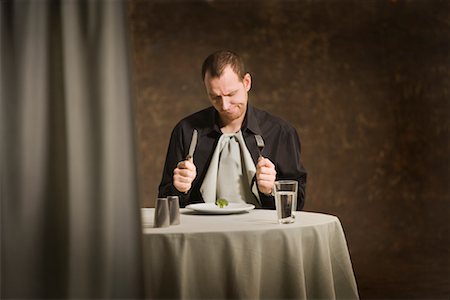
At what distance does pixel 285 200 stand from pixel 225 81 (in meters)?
0.88

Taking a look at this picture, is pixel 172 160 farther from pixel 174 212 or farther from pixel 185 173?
pixel 174 212

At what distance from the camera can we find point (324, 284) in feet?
6.34

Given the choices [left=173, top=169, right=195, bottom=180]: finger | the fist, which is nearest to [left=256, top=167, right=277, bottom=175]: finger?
the fist

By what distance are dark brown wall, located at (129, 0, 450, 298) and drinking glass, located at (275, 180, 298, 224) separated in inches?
110

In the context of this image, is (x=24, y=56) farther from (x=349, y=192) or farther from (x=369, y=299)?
(x=349, y=192)

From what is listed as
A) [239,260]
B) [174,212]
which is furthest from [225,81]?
[239,260]

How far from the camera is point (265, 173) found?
7.27ft

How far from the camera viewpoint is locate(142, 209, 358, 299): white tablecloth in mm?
1793

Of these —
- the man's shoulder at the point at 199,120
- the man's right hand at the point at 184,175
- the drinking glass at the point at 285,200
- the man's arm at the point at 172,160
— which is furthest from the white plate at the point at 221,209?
the man's shoulder at the point at 199,120

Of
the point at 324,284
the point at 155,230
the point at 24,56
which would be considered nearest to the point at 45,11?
the point at 24,56

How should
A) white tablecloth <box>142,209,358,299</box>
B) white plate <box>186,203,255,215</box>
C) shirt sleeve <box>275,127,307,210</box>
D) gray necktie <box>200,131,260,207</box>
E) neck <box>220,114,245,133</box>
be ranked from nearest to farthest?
white tablecloth <box>142,209,358,299</box>, white plate <box>186,203,255,215</box>, gray necktie <box>200,131,260,207</box>, shirt sleeve <box>275,127,307,210</box>, neck <box>220,114,245,133</box>

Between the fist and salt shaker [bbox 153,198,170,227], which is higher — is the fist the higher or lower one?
the higher one

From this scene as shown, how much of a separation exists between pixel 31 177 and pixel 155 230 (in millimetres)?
780

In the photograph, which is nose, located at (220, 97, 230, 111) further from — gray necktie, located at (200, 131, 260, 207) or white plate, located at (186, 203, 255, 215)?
white plate, located at (186, 203, 255, 215)
